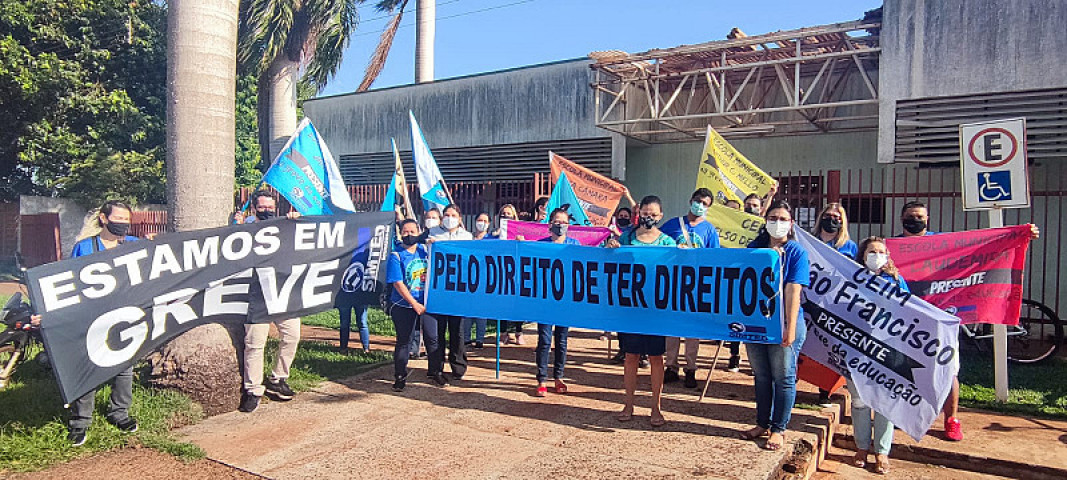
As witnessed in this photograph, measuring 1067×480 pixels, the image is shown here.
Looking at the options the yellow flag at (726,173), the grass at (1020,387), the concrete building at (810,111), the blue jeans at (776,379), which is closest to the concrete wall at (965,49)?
the concrete building at (810,111)

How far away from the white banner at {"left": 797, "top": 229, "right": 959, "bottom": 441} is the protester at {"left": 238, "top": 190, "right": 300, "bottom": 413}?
14.3 ft

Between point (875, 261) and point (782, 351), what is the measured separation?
3.18 ft

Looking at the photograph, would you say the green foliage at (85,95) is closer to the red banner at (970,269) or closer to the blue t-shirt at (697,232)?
the blue t-shirt at (697,232)

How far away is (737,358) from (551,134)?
8.10 metres

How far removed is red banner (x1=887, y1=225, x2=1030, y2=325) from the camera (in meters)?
6.00

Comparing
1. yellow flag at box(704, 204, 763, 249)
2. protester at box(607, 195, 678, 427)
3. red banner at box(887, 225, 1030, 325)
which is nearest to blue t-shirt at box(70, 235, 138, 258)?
protester at box(607, 195, 678, 427)

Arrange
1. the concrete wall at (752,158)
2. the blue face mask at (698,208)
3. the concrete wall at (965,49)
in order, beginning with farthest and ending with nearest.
Result: the concrete wall at (752,158) → the concrete wall at (965,49) → the blue face mask at (698,208)

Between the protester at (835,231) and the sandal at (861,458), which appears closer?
the sandal at (861,458)

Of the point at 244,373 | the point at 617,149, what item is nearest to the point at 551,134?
the point at 617,149

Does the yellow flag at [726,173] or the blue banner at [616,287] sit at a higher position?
the yellow flag at [726,173]

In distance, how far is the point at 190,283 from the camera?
17.5 feet

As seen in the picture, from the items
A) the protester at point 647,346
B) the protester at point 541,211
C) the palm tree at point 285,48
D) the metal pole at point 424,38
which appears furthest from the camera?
the metal pole at point 424,38

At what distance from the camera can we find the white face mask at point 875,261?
15.9 ft

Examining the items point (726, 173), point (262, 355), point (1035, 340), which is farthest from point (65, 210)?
point (1035, 340)
